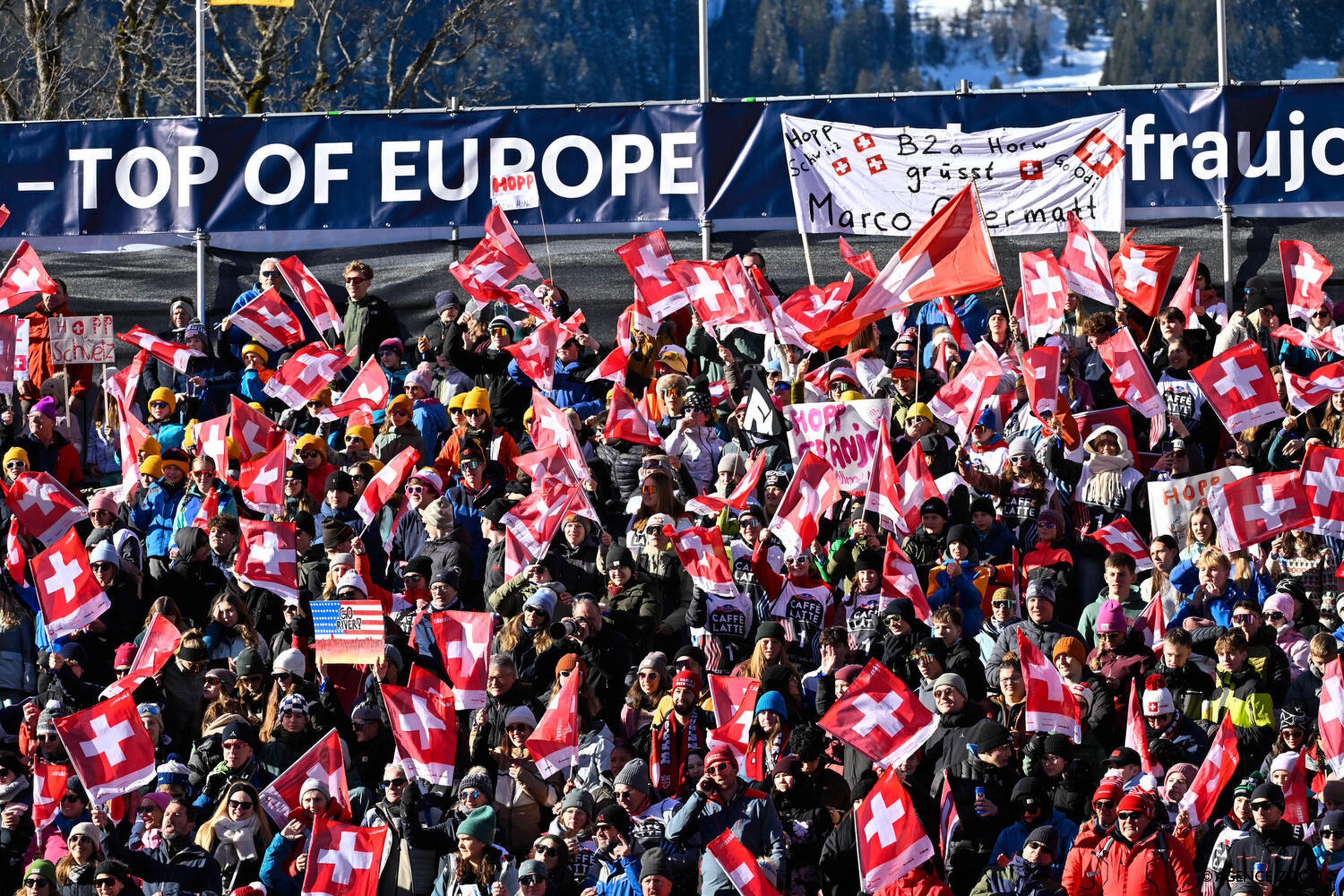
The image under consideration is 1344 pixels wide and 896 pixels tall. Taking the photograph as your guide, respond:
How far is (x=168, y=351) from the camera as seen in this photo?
20922mm

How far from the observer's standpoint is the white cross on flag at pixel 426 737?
15.1m

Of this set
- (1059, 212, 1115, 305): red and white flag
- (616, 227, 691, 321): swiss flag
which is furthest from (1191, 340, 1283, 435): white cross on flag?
(616, 227, 691, 321): swiss flag

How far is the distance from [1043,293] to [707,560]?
4.77 metres

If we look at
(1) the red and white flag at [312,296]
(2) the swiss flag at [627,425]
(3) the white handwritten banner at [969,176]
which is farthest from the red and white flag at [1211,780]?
(1) the red and white flag at [312,296]

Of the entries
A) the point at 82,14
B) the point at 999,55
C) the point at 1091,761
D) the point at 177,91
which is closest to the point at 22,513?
the point at 1091,761

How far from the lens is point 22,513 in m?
18.4

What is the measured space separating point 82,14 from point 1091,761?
142ft

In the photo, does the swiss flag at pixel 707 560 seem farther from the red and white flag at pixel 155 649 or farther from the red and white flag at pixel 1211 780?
the red and white flag at pixel 1211 780

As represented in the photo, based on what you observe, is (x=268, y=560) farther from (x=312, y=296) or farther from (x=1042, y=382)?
(x=1042, y=382)

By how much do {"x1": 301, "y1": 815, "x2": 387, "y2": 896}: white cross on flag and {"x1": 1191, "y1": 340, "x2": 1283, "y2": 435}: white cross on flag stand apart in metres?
7.11

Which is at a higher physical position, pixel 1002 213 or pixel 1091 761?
pixel 1002 213

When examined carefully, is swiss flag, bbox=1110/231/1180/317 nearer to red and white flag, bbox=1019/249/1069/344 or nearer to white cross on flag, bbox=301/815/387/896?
red and white flag, bbox=1019/249/1069/344

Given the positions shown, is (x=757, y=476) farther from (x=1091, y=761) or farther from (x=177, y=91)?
(x=177, y=91)

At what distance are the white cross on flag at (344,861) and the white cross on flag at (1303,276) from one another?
9667 mm
